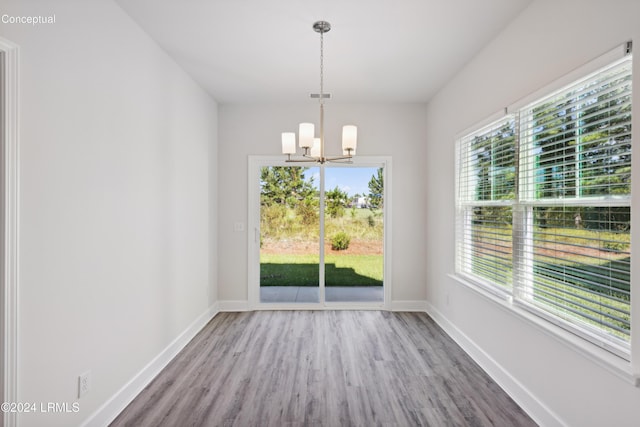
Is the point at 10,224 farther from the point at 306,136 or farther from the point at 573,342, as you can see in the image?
the point at 573,342

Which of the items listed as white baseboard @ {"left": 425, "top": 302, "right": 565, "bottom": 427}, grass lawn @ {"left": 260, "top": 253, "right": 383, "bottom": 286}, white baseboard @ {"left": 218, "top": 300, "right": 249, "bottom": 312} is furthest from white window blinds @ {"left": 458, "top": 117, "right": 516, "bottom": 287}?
white baseboard @ {"left": 218, "top": 300, "right": 249, "bottom": 312}

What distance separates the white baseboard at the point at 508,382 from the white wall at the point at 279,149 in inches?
47.4

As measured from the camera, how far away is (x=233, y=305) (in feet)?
14.6

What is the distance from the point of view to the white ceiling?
2342 millimetres

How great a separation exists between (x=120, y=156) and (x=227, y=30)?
1.27 meters

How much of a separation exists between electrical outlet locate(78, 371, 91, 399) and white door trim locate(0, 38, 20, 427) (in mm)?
404

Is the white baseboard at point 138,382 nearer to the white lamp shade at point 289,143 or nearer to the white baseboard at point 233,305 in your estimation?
the white baseboard at point 233,305

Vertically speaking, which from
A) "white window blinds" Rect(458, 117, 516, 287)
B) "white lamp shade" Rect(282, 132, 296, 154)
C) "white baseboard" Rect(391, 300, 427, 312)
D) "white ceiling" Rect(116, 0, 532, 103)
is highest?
"white ceiling" Rect(116, 0, 532, 103)

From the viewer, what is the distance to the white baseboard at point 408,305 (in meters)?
4.46

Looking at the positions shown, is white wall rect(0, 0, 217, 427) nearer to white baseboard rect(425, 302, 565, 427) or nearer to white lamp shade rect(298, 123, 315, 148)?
white lamp shade rect(298, 123, 315, 148)

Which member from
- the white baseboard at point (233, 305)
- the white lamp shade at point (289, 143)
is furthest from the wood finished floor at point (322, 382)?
the white lamp shade at point (289, 143)

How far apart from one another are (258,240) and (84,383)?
2.71 meters

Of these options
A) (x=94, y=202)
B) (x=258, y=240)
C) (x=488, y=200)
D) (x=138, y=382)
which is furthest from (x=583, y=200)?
(x=258, y=240)

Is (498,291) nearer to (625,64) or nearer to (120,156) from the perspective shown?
(625,64)
